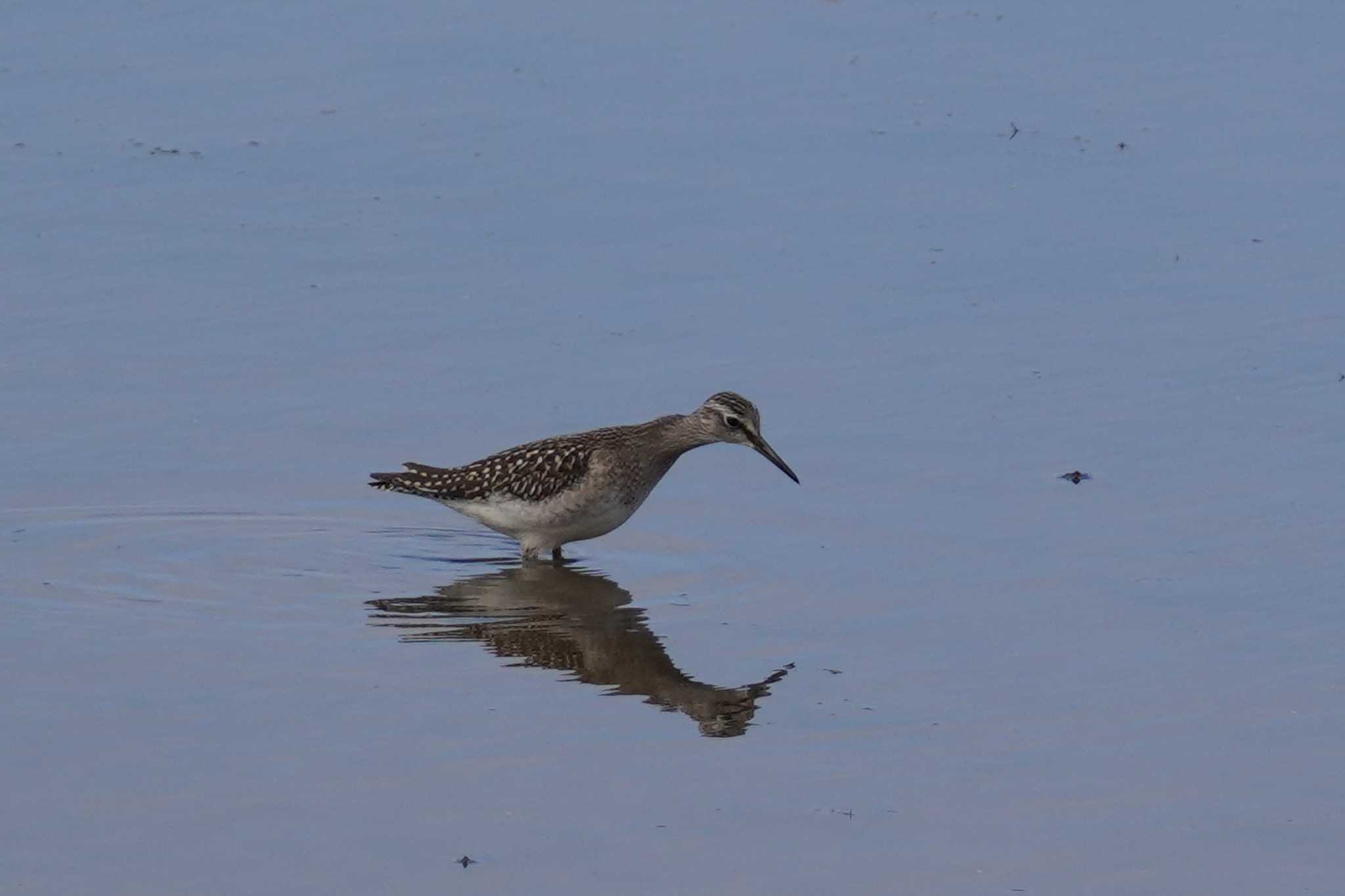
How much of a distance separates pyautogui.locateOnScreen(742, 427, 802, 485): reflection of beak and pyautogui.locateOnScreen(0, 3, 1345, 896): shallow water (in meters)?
0.20

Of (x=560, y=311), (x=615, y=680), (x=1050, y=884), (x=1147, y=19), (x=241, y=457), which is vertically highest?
(x=1147, y=19)

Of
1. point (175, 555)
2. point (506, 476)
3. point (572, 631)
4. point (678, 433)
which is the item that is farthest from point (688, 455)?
point (175, 555)

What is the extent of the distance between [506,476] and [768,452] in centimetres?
116

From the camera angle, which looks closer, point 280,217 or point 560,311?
point 560,311

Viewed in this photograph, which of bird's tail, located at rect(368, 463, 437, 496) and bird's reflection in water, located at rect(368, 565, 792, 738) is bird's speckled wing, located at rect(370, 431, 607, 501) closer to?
bird's tail, located at rect(368, 463, 437, 496)

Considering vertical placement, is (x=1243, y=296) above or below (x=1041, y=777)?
above

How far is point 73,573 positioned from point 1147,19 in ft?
40.0

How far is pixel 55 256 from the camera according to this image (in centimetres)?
1461

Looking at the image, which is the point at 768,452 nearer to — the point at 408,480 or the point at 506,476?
the point at 506,476

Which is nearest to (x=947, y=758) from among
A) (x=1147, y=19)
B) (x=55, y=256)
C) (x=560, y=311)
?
(x=560, y=311)

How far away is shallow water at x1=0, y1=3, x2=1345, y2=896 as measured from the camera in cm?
799

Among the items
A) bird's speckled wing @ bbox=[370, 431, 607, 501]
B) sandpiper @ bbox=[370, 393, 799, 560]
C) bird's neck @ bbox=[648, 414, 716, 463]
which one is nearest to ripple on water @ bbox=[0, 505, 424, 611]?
bird's speckled wing @ bbox=[370, 431, 607, 501]

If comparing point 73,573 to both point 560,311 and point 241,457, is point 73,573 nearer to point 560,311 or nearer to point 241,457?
point 241,457

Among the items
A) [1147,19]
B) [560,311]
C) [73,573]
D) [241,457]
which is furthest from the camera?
[1147,19]
